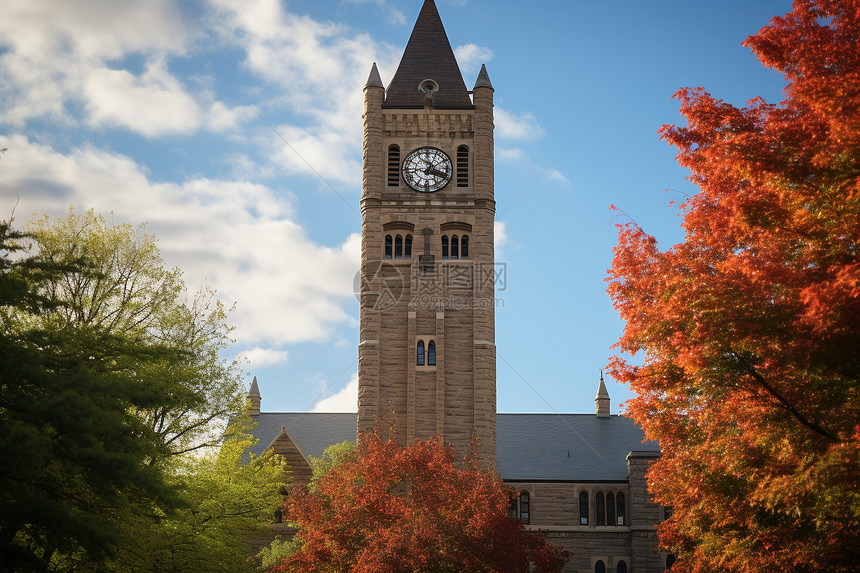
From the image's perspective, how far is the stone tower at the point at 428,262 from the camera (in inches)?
1864

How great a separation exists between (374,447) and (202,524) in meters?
7.01

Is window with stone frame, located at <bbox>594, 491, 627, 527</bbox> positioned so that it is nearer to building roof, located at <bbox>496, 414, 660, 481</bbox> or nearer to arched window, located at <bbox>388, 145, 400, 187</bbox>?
building roof, located at <bbox>496, 414, 660, 481</bbox>

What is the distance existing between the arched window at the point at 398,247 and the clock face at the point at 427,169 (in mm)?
3177

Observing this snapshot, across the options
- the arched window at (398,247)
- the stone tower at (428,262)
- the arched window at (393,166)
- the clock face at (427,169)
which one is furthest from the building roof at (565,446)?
the arched window at (393,166)

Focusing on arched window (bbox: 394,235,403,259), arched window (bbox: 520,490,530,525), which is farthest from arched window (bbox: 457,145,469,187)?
arched window (bbox: 520,490,530,525)

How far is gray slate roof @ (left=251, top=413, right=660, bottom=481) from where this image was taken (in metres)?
54.2

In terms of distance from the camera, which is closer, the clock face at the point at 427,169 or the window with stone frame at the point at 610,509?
the clock face at the point at 427,169

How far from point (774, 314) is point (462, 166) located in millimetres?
36940

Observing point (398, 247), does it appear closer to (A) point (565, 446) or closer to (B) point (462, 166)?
(B) point (462, 166)

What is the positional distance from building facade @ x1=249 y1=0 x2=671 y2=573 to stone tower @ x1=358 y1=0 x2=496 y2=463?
2.5 inches

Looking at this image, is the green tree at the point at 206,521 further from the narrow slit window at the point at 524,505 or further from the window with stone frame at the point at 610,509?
the window with stone frame at the point at 610,509

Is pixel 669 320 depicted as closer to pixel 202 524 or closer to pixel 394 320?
pixel 202 524

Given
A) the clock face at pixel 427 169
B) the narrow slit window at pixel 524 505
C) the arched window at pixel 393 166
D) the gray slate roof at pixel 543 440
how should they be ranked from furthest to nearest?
the gray slate roof at pixel 543 440 < the narrow slit window at pixel 524 505 < the arched window at pixel 393 166 < the clock face at pixel 427 169

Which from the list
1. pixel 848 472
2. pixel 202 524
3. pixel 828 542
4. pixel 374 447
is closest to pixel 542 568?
pixel 374 447
